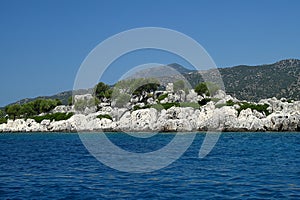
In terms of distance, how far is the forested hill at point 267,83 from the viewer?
174 meters

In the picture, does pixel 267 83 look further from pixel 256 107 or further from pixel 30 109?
pixel 30 109

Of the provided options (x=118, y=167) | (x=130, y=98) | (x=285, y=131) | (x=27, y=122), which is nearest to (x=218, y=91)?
(x=130, y=98)

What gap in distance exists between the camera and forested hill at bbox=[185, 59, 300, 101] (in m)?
174

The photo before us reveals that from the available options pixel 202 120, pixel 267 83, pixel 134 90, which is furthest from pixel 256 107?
pixel 267 83

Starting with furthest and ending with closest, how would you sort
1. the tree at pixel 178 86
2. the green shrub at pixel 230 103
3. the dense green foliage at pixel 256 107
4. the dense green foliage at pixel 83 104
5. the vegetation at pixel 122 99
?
the dense green foliage at pixel 83 104
the tree at pixel 178 86
the vegetation at pixel 122 99
the green shrub at pixel 230 103
the dense green foliage at pixel 256 107

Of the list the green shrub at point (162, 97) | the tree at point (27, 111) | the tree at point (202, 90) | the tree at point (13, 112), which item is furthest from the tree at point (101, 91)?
the tree at point (202, 90)

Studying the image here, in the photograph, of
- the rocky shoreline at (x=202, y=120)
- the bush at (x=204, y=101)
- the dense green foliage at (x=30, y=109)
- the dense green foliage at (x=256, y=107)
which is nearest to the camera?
the rocky shoreline at (x=202, y=120)

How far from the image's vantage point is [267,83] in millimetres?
181750

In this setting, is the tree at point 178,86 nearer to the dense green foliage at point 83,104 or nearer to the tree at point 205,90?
the tree at point 205,90

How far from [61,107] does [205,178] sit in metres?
120

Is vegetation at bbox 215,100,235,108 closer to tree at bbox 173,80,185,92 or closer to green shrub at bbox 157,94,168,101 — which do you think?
green shrub at bbox 157,94,168,101

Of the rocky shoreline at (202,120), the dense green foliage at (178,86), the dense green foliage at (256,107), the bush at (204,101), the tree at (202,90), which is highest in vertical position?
the dense green foliage at (178,86)

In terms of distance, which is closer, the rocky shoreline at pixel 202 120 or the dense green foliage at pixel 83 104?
the rocky shoreline at pixel 202 120

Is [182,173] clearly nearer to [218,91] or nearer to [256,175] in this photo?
[256,175]
